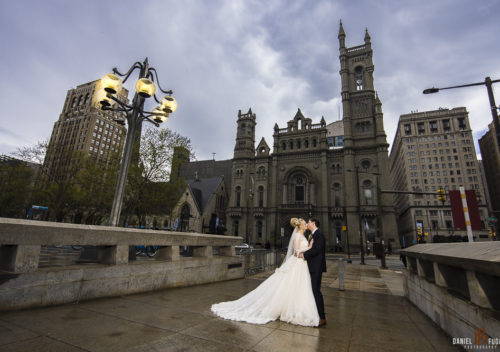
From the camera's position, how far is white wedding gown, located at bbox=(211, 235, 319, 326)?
426cm

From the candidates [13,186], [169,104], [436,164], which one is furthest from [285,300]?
[436,164]

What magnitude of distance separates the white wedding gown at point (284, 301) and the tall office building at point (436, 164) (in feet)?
292

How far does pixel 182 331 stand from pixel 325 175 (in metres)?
41.4

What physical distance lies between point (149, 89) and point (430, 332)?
8.57 metres

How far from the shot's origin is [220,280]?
27.2 feet

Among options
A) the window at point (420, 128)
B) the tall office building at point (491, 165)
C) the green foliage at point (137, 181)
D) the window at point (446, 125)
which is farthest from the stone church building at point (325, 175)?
the tall office building at point (491, 165)

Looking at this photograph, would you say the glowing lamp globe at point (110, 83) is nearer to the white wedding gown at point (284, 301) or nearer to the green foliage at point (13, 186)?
the white wedding gown at point (284, 301)

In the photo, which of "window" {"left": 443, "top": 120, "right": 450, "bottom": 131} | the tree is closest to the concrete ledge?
the tree

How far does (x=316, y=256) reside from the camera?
15.3 feet

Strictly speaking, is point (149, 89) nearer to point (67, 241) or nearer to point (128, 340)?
point (67, 241)

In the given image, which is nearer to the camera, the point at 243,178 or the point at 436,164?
the point at 243,178

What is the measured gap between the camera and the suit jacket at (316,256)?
15.1ft

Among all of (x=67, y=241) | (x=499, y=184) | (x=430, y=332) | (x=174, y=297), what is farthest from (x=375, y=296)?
(x=499, y=184)

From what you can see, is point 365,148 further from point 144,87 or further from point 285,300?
point 285,300
